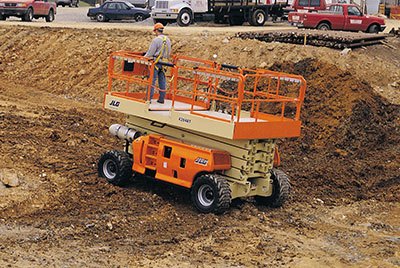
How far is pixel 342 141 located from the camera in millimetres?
19266

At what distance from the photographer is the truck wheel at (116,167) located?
47.5ft

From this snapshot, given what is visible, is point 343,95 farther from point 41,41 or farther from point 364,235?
point 41,41

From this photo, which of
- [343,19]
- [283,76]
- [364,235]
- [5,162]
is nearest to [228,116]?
[283,76]

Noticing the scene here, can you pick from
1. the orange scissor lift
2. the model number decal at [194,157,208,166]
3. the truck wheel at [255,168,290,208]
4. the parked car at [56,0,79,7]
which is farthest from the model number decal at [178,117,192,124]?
the parked car at [56,0,79,7]

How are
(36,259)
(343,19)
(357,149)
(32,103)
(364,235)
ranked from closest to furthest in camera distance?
(36,259) → (364,235) → (357,149) → (32,103) → (343,19)

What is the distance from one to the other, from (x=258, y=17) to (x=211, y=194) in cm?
2909

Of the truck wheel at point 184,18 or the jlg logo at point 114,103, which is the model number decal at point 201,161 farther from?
the truck wheel at point 184,18

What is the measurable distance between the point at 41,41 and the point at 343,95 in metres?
12.6

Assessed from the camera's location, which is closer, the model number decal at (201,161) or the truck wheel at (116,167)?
the model number decal at (201,161)

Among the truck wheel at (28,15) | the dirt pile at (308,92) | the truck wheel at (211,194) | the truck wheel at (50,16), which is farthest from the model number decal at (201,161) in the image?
the truck wheel at (50,16)

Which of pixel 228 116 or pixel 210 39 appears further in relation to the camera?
pixel 210 39

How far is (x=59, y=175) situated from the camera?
1466 centimetres

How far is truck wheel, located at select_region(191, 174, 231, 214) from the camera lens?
1319cm

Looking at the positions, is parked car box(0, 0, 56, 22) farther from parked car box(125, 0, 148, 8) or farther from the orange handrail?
the orange handrail
